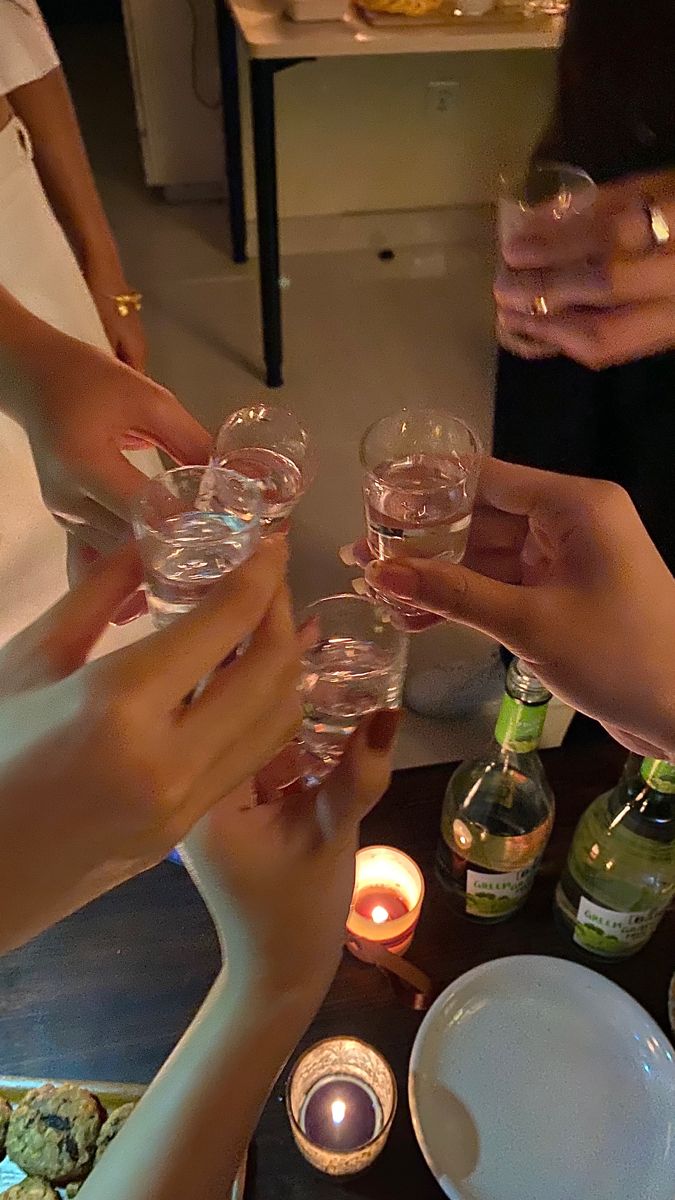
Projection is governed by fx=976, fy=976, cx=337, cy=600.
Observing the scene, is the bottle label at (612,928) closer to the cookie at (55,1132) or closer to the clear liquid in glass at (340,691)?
the clear liquid in glass at (340,691)

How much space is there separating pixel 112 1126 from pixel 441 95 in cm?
259

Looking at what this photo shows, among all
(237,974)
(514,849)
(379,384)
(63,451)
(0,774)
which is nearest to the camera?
(0,774)

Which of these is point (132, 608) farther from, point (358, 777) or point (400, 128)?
point (400, 128)

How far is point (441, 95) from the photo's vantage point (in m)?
2.57

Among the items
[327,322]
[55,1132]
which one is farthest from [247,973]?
[327,322]

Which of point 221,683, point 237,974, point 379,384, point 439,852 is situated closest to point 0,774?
point 221,683

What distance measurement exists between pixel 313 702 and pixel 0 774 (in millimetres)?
309

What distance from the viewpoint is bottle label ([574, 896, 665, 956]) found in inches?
29.4

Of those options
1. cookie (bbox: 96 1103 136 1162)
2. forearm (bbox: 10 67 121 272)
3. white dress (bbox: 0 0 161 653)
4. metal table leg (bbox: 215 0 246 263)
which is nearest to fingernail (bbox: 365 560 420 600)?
cookie (bbox: 96 1103 136 1162)

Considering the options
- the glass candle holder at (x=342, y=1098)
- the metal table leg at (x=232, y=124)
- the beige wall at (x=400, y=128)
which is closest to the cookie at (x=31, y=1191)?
the glass candle holder at (x=342, y=1098)

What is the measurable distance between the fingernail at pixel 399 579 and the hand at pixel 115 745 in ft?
0.56

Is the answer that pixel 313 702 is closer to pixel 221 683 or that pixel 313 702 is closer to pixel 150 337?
pixel 221 683

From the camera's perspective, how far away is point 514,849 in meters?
0.81

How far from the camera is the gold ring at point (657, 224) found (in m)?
0.73
